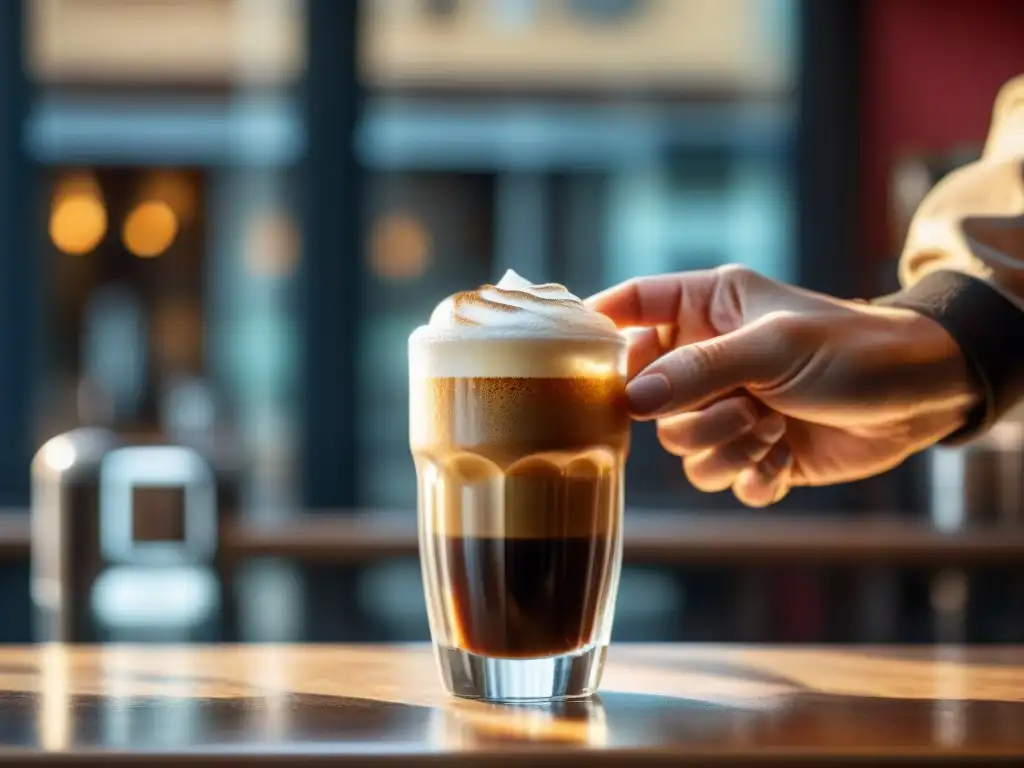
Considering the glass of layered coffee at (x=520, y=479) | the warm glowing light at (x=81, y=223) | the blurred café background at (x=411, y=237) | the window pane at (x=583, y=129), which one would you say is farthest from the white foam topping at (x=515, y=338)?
the warm glowing light at (x=81, y=223)

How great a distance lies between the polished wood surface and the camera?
2.95m

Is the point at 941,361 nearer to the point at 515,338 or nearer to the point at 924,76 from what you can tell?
the point at 515,338

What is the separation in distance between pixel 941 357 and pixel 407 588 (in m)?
3.69

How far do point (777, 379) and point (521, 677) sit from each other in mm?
290

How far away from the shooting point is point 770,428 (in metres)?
1.21

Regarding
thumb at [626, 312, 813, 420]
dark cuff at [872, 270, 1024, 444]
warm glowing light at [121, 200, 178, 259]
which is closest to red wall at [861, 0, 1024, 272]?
dark cuff at [872, 270, 1024, 444]

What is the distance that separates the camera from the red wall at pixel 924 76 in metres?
4.29

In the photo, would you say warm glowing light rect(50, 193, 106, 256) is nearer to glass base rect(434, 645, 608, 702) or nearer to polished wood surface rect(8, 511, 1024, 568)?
polished wood surface rect(8, 511, 1024, 568)

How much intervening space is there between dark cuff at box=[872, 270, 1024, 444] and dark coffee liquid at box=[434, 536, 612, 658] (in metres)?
0.42

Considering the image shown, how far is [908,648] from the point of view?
1233mm

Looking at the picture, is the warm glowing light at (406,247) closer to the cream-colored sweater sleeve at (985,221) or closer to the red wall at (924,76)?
the red wall at (924,76)

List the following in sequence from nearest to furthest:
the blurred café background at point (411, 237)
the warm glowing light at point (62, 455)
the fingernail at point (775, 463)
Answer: the fingernail at point (775, 463) → the warm glowing light at point (62, 455) → the blurred café background at point (411, 237)

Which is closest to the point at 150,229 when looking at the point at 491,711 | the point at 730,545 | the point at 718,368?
the point at 730,545

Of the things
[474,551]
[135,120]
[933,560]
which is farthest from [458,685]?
[135,120]
